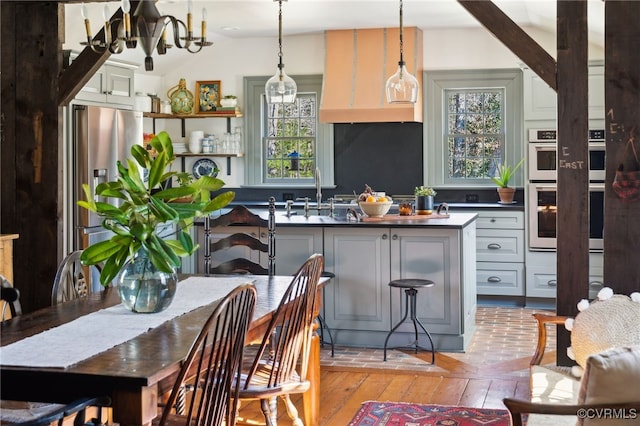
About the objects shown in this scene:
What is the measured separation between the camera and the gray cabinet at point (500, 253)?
7.71m

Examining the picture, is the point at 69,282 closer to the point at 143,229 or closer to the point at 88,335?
the point at 143,229

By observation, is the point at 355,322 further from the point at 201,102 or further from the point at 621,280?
the point at 201,102

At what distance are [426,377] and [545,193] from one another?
2991 millimetres

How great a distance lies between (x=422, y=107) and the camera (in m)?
8.48

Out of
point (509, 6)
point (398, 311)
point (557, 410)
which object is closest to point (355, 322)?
point (398, 311)

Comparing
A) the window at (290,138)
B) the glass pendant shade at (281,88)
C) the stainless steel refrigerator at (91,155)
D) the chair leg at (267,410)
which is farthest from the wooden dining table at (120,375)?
the window at (290,138)

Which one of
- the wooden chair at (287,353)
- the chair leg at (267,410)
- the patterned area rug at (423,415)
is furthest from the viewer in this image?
the patterned area rug at (423,415)

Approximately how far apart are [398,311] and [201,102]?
160 inches

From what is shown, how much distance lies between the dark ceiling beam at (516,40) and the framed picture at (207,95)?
15.9 ft

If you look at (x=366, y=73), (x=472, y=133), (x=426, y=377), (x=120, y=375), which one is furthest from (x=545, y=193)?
(x=120, y=375)

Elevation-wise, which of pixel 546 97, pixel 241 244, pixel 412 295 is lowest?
pixel 412 295

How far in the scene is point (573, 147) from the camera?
4.14m

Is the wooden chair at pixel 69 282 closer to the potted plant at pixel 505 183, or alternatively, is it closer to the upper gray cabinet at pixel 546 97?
the upper gray cabinet at pixel 546 97

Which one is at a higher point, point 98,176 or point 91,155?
point 91,155
